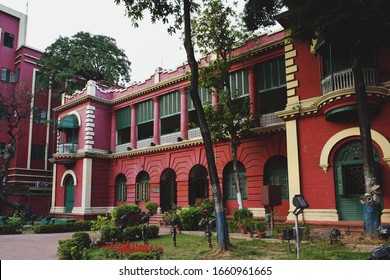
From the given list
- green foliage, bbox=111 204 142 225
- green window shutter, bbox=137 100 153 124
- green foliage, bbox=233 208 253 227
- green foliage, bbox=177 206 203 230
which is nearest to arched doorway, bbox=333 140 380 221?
green foliage, bbox=233 208 253 227

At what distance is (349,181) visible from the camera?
11.9 m

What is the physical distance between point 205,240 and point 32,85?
23257mm

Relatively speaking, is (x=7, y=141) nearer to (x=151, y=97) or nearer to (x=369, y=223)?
(x=151, y=97)

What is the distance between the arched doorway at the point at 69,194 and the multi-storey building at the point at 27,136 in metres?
4.00

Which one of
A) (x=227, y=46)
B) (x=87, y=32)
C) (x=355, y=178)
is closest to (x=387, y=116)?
(x=355, y=178)

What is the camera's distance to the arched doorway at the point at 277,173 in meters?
15.7

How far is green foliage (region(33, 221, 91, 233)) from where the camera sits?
17.5m

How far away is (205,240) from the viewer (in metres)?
12.5

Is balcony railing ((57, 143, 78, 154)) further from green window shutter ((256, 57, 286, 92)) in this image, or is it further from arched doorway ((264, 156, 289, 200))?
arched doorway ((264, 156, 289, 200))

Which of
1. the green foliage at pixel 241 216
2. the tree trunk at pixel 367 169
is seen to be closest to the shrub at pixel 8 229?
the green foliage at pixel 241 216

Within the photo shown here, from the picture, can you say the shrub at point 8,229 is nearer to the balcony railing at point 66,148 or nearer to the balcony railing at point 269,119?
the balcony railing at point 66,148

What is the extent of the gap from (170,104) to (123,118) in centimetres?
484

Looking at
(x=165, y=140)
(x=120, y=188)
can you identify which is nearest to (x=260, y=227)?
(x=165, y=140)

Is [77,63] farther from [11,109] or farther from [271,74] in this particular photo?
[271,74]
